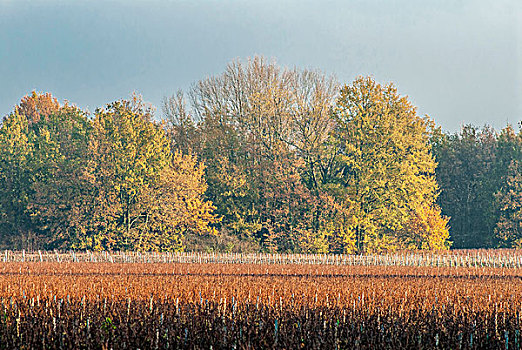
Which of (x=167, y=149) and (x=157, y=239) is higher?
(x=167, y=149)

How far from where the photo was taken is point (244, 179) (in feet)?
153

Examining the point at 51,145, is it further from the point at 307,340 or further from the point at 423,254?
the point at 307,340

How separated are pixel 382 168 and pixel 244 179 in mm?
8703

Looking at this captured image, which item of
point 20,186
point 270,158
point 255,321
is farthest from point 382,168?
point 255,321

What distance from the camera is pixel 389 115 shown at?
151 feet

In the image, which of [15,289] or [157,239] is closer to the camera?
[15,289]

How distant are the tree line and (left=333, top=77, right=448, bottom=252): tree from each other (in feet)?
0.29

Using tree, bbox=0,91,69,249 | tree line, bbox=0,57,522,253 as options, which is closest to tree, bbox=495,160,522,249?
tree line, bbox=0,57,522,253

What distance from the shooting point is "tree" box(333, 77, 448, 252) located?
45.2m

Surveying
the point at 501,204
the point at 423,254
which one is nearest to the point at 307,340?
the point at 423,254

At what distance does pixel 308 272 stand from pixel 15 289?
50.1 feet

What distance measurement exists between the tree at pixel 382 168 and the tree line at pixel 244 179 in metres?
0.09

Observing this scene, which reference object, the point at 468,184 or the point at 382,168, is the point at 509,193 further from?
the point at 382,168

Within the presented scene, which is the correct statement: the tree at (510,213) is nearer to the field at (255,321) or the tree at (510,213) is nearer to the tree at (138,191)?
the tree at (138,191)
